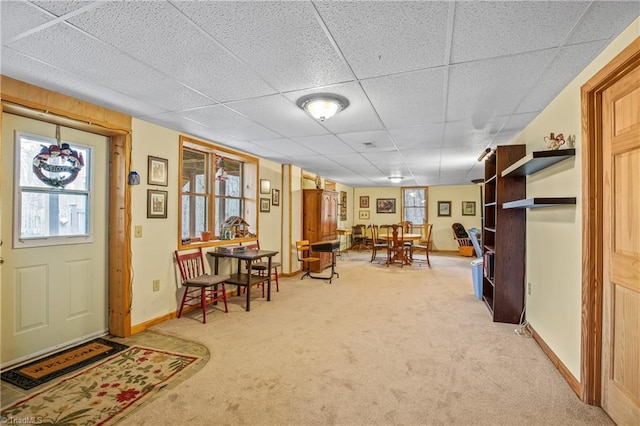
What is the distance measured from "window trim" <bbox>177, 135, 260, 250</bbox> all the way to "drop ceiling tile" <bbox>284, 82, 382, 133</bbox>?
5.80 ft

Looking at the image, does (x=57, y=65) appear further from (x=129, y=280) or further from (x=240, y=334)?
(x=240, y=334)

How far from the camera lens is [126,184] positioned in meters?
3.06

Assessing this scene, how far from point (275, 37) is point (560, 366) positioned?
10.2ft

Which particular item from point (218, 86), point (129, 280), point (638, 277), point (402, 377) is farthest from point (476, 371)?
point (129, 280)

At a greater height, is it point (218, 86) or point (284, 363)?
point (218, 86)

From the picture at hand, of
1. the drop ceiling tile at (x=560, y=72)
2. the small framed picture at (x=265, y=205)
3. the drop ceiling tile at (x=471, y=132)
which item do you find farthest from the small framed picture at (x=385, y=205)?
the drop ceiling tile at (x=560, y=72)

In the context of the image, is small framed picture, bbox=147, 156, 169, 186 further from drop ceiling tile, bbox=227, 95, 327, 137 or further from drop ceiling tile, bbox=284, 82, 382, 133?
drop ceiling tile, bbox=284, 82, 382, 133

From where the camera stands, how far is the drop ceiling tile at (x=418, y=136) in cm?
352

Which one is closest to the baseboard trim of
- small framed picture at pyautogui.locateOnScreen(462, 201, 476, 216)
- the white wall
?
the white wall

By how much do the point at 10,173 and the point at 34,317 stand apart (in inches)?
47.7

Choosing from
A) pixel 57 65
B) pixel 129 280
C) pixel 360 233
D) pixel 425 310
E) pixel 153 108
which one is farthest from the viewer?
pixel 360 233

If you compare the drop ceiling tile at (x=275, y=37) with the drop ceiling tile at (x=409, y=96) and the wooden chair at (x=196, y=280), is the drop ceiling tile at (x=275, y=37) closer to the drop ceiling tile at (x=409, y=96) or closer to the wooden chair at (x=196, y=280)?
the drop ceiling tile at (x=409, y=96)

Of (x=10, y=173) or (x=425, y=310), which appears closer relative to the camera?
(x=10, y=173)

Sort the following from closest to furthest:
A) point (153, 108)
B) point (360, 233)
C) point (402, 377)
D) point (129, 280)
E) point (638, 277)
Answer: point (638, 277) → point (402, 377) → point (153, 108) → point (129, 280) → point (360, 233)
